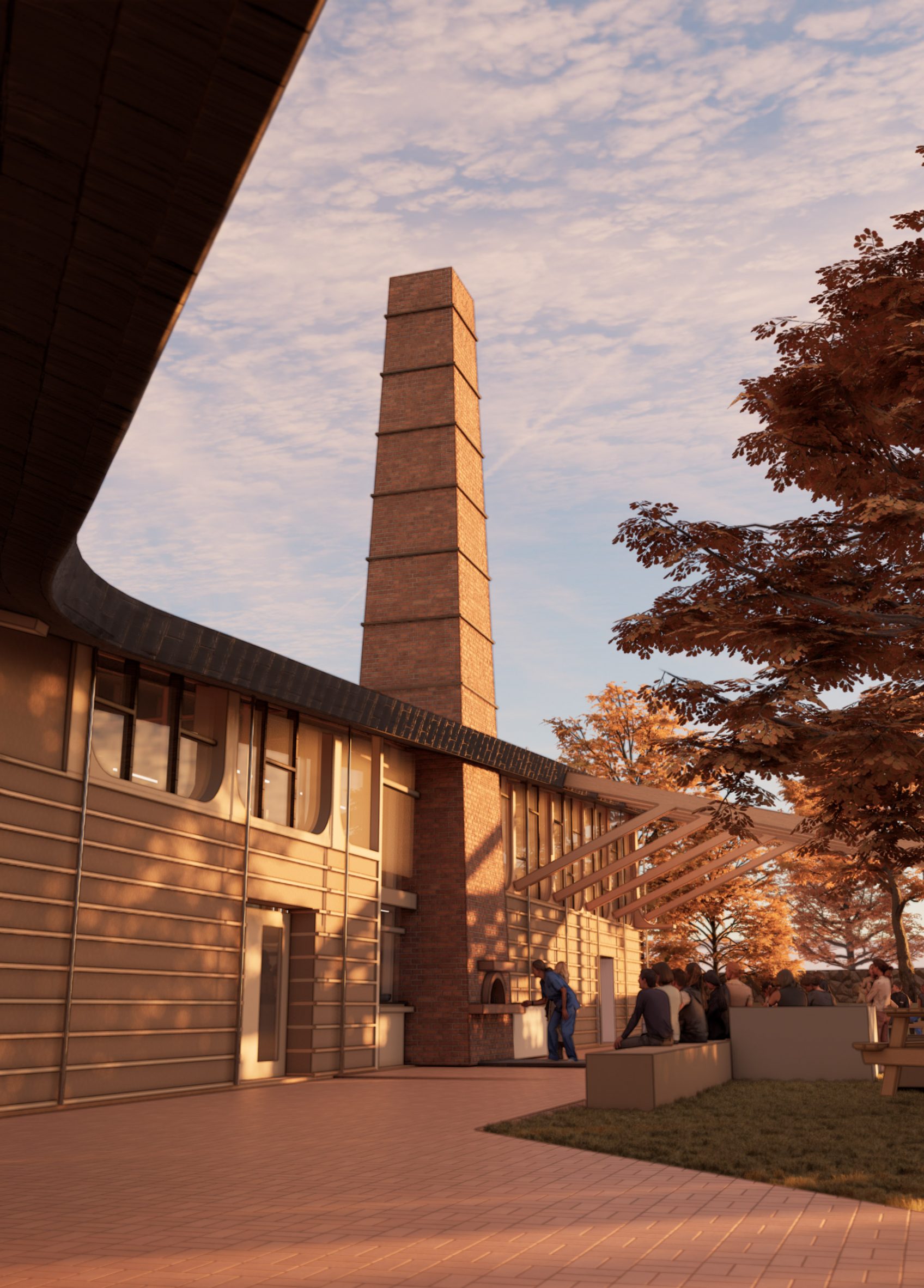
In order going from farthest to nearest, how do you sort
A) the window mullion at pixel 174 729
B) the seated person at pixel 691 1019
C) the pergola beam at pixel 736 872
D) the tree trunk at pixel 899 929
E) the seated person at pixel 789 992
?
the pergola beam at pixel 736 872, the tree trunk at pixel 899 929, the seated person at pixel 789 992, the seated person at pixel 691 1019, the window mullion at pixel 174 729

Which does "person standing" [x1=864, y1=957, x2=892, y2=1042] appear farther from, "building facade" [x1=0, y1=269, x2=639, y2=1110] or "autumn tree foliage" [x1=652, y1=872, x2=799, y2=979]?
"autumn tree foliage" [x1=652, y1=872, x2=799, y2=979]

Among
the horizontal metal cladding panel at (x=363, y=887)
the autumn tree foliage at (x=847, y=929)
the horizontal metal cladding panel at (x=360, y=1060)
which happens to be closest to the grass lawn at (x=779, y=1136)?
the horizontal metal cladding panel at (x=360, y=1060)

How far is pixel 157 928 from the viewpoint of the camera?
48.8 ft

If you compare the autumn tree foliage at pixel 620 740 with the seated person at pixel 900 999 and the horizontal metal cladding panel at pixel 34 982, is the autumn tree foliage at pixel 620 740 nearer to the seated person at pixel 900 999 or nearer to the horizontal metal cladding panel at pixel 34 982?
the seated person at pixel 900 999

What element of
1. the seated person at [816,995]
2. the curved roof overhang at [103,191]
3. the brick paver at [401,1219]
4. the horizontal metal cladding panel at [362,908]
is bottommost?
the brick paver at [401,1219]

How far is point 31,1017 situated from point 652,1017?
274 inches

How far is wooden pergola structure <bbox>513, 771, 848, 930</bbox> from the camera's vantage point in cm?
2645

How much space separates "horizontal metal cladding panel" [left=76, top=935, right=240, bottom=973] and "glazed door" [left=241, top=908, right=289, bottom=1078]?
1.83ft

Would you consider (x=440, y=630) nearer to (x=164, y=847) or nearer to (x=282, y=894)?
(x=282, y=894)

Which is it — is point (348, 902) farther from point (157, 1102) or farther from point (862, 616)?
point (862, 616)

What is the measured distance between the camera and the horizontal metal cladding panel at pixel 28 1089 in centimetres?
1230

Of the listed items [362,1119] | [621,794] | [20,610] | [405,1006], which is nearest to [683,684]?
[362,1119]

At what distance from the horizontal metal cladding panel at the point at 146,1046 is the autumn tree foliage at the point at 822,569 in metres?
7.33

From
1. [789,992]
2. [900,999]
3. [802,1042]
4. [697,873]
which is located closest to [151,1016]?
[802,1042]
